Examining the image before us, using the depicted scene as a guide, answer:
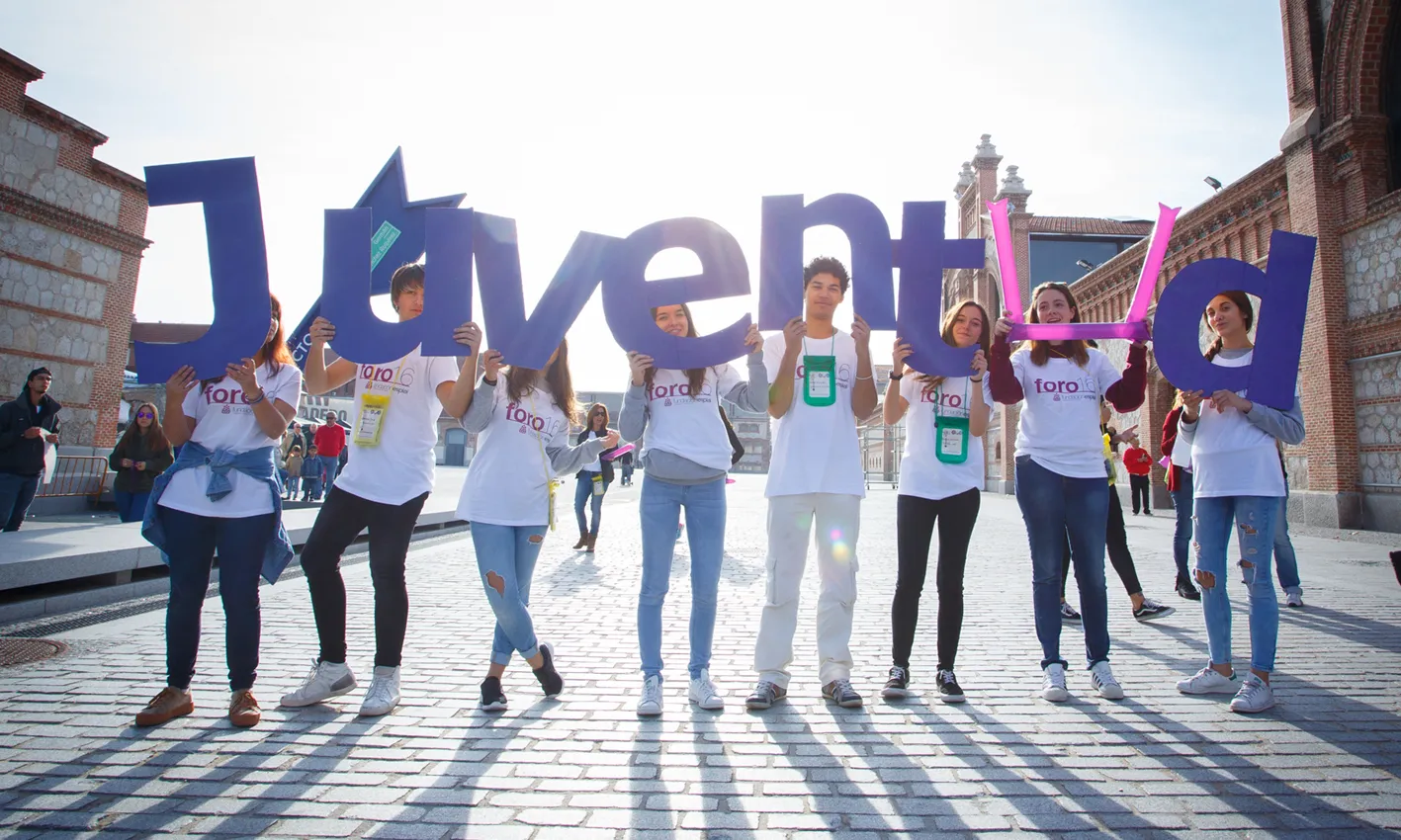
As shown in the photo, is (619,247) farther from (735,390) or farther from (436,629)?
(436,629)

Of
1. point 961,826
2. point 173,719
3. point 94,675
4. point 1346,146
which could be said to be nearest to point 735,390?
point 961,826

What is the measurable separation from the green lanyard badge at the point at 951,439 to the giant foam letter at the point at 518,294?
2.01m

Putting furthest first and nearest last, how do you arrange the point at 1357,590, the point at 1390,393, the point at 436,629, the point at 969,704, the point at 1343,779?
the point at 1390,393, the point at 1357,590, the point at 436,629, the point at 969,704, the point at 1343,779

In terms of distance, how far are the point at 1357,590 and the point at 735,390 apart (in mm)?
6917

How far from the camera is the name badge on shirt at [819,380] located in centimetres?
384

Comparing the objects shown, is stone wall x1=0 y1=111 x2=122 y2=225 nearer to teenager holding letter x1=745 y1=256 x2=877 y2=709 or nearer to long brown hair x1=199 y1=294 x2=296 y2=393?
long brown hair x1=199 y1=294 x2=296 y2=393

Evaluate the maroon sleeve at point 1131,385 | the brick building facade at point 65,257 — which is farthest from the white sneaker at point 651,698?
the brick building facade at point 65,257

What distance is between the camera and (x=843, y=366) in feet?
13.1

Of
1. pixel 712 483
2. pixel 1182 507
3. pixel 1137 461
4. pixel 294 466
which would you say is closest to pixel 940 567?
pixel 712 483

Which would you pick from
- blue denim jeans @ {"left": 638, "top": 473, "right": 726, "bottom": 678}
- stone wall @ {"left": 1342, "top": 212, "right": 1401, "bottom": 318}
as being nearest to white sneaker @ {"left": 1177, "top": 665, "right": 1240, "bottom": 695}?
blue denim jeans @ {"left": 638, "top": 473, "right": 726, "bottom": 678}

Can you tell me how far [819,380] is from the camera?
3.88 m

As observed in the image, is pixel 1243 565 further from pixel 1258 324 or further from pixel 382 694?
pixel 382 694

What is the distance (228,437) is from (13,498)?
26.4ft

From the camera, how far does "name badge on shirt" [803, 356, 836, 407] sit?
12.6 feet
